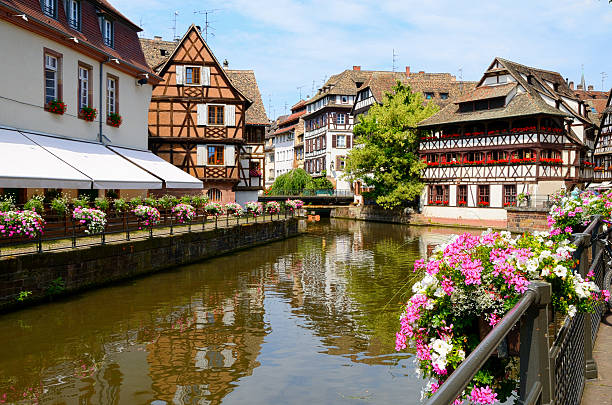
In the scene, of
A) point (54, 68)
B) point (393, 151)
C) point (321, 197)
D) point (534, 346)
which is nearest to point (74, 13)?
point (54, 68)

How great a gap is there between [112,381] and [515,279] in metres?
6.46

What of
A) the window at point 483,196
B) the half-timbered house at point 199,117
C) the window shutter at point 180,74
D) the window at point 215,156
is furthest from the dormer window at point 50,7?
the window at point 483,196

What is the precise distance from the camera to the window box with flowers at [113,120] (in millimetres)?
23384

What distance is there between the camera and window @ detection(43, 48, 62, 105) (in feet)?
62.7

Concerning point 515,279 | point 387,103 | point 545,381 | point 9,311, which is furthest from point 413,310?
point 387,103

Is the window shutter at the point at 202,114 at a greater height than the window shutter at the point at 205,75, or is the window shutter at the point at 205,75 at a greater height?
the window shutter at the point at 205,75

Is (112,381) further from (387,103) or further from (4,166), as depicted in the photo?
(387,103)

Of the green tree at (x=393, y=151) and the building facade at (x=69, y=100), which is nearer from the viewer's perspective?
the building facade at (x=69, y=100)

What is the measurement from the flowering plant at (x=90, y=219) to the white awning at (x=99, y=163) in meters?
1.80

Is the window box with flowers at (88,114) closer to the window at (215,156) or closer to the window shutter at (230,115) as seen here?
the window at (215,156)

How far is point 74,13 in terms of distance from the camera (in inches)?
829

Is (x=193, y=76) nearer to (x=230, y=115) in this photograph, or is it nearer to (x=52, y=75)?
(x=230, y=115)

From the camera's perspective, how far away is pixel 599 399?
4.25 meters

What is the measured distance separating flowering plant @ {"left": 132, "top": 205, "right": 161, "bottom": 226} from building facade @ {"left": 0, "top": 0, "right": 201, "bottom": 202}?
1004 mm
